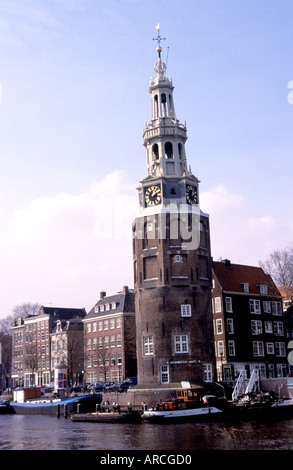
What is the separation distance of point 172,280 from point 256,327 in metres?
22.7

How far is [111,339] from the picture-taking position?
10088 centimetres

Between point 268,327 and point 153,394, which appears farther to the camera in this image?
point 268,327

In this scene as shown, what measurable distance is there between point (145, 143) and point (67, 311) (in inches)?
2368

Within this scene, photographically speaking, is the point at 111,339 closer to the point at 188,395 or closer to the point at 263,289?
the point at 263,289

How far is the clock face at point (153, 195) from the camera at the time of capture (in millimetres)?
68125

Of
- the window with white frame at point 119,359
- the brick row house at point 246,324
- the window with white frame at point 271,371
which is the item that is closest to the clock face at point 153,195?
the brick row house at point 246,324

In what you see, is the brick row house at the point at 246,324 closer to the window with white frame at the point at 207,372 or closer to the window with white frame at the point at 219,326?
the window with white frame at the point at 219,326

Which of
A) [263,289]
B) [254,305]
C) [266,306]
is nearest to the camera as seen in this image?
[254,305]

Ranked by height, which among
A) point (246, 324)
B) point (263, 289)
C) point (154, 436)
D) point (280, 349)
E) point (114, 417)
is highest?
point (263, 289)

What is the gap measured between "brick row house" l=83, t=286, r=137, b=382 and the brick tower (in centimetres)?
3161

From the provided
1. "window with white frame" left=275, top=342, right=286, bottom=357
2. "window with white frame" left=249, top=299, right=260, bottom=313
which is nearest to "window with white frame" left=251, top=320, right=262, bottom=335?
"window with white frame" left=249, top=299, right=260, bottom=313

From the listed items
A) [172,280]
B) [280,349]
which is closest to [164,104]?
[172,280]

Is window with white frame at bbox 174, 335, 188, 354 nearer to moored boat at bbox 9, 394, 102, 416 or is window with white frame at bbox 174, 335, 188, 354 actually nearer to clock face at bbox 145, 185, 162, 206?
moored boat at bbox 9, 394, 102, 416

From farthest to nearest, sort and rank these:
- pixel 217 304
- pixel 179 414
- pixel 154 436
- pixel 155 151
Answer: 1. pixel 217 304
2. pixel 155 151
3. pixel 179 414
4. pixel 154 436
